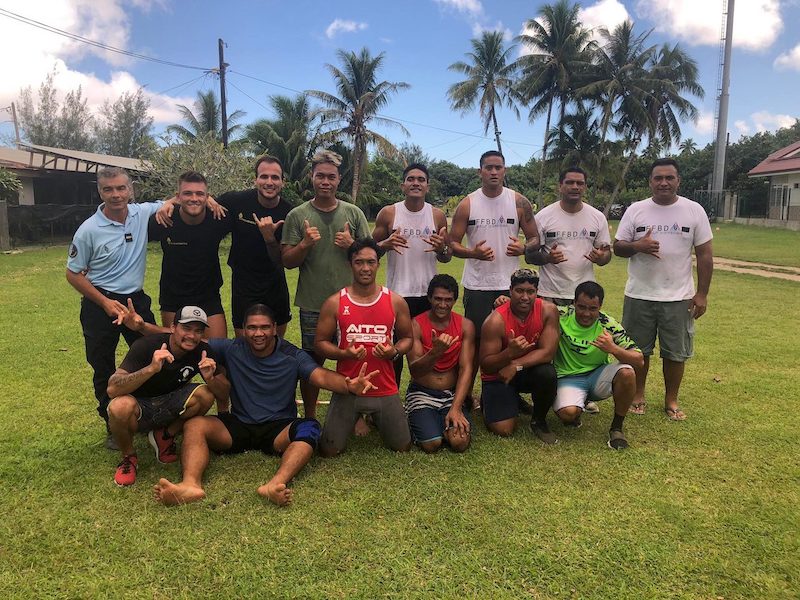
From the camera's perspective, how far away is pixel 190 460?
348 cm

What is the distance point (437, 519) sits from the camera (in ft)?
10.4

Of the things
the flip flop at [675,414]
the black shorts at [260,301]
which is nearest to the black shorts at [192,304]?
the black shorts at [260,301]

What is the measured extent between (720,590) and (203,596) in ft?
7.95

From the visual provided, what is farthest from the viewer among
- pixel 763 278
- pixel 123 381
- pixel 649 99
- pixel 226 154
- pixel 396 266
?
pixel 649 99

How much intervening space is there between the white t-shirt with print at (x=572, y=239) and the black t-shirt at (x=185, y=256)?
2.77 meters

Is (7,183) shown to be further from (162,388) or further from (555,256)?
(555,256)

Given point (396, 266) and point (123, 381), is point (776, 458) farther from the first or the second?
point (123, 381)

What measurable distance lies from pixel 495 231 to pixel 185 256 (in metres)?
2.48

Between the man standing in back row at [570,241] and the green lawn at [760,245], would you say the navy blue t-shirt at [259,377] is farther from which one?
the green lawn at [760,245]

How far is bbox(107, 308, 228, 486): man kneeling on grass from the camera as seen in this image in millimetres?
3467

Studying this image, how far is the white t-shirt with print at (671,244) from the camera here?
468cm

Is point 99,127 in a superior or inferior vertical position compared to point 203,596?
superior

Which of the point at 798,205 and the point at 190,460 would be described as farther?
the point at 798,205

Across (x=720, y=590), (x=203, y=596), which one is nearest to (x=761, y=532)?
(x=720, y=590)
